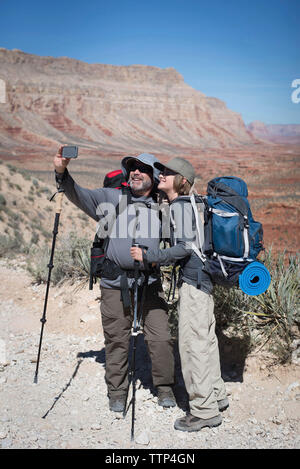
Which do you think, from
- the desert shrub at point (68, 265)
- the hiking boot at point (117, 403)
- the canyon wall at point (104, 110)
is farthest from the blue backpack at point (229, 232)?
the canyon wall at point (104, 110)

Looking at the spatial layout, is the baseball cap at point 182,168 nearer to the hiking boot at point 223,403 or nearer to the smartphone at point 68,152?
the smartphone at point 68,152

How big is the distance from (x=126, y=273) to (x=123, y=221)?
15.4 inches

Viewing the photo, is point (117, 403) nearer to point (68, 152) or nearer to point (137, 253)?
point (137, 253)

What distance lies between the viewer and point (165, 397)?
326 cm

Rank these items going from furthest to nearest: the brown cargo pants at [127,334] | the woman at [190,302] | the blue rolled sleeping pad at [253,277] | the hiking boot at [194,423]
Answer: the brown cargo pants at [127,334]
the hiking boot at [194,423]
the woman at [190,302]
the blue rolled sleeping pad at [253,277]

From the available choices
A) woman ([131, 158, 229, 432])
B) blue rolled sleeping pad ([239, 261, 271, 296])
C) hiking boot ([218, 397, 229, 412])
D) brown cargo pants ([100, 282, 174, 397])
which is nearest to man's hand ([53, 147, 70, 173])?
woman ([131, 158, 229, 432])

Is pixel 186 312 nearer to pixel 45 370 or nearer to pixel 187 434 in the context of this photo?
pixel 187 434

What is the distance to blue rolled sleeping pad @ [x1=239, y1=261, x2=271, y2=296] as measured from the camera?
2.63m

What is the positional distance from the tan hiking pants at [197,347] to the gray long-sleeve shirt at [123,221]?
1.43 feet

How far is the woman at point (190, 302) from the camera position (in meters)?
2.75
